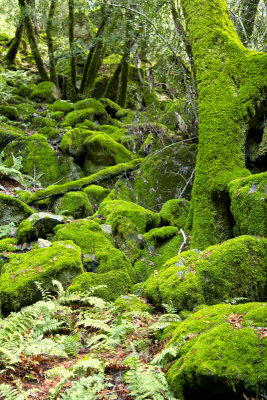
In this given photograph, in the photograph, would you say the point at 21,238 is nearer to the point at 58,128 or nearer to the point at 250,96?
the point at 250,96

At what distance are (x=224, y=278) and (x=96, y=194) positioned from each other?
618 centimetres

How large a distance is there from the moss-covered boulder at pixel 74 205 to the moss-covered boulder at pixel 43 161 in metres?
2.64

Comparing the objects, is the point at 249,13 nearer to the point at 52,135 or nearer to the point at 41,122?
the point at 52,135

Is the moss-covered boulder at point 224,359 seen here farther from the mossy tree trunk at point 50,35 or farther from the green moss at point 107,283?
the mossy tree trunk at point 50,35

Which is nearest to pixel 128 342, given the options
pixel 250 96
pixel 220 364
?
pixel 220 364

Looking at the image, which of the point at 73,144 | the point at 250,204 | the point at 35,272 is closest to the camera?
the point at 250,204

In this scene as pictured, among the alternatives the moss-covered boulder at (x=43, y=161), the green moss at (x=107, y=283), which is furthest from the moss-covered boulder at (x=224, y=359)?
the moss-covered boulder at (x=43, y=161)

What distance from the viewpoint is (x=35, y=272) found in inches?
179

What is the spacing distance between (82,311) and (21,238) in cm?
294

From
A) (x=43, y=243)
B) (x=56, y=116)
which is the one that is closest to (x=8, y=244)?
(x=43, y=243)

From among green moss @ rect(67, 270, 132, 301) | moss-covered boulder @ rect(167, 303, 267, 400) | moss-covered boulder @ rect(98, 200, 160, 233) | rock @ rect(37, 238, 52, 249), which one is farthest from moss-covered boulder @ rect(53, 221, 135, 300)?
moss-covered boulder @ rect(167, 303, 267, 400)

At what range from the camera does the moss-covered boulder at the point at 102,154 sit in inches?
442

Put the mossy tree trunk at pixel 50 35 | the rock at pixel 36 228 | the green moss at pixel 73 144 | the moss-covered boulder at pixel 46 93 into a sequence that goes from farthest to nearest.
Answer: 1. the moss-covered boulder at pixel 46 93
2. the mossy tree trunk at pixel 50 35
3. the green moss at pixel 73 144
4. the rock at pixel 36 228

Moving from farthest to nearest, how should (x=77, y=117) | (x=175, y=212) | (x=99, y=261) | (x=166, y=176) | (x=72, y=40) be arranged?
(x=72, y=40) → (x=77, y=117) → (x=166, y=176) → (x=175, y=212) → (x=99, y=261)
